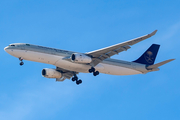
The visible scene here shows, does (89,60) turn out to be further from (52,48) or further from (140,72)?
(140,72)

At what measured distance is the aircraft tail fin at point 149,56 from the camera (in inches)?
2212

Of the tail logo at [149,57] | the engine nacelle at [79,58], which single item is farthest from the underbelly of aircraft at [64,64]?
the tail logo at [149,57]

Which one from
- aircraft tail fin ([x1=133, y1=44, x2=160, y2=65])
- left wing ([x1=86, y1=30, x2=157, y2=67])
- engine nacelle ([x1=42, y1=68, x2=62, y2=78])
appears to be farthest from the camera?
aircraft tail fin ([x1=133, y1=44, x2=160, y2=65])

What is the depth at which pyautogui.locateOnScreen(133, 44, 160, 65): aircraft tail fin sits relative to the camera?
56197mm

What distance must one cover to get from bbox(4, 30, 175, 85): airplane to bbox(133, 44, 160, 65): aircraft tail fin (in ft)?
2.85

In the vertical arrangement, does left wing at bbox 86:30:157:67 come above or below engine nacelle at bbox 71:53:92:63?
above

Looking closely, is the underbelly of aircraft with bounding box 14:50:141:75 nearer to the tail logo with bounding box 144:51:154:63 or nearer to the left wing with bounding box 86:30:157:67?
the left wing with bounding box 86:30:157:67

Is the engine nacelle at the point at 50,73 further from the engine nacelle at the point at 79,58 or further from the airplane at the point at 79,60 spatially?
the engine nacelle at the point at 79,58

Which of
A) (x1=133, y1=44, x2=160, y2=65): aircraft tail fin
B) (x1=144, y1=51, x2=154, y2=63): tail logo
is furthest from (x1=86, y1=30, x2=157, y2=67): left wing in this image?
(x1=144, y1=51, x2=154, y2=63): tail logo

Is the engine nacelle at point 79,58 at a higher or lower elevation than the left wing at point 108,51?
lower

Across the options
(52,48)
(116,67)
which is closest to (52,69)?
(52,48)

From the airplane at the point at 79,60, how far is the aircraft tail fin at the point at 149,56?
0.87 meters

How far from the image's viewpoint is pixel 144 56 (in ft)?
186

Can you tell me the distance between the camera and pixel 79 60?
155 ft
